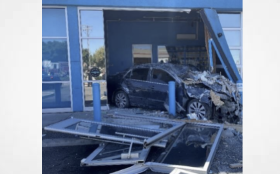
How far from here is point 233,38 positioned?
912 cm

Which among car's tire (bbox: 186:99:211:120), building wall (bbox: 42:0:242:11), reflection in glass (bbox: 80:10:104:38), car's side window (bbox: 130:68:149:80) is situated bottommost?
car's tire (bbox: 186:99:211:120)

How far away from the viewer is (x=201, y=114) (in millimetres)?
7098

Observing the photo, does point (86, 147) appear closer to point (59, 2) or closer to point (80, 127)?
point (80, 127)

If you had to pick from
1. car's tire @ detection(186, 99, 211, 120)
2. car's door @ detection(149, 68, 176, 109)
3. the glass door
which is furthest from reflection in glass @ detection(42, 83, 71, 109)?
car's tire @ detection(186, 99, 211, 120)

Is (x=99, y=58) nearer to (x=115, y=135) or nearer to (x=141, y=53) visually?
(x=115, y=135)

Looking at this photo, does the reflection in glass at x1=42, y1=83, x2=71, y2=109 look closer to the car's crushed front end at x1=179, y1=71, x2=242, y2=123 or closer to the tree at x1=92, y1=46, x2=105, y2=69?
the tree at x1=92, y1=46, x2=105, y2=69

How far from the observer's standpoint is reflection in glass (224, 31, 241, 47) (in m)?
9.08

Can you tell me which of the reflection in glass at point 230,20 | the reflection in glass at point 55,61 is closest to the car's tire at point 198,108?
the reflection in glass at point 230,20

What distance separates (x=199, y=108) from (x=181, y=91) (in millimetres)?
755

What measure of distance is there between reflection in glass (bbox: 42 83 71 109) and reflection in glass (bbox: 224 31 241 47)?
20.8 feet

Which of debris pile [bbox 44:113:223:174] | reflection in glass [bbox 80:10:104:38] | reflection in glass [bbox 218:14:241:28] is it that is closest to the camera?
debris pile [bbox 44:113:223:174]

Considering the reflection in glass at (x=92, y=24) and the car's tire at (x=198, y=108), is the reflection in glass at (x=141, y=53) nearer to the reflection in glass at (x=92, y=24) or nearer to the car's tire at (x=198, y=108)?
the reflection in glass at (x=92, y=24)

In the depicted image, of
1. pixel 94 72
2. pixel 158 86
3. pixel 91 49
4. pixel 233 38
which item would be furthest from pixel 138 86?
pixel 233 38

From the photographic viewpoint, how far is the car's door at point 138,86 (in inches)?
319
